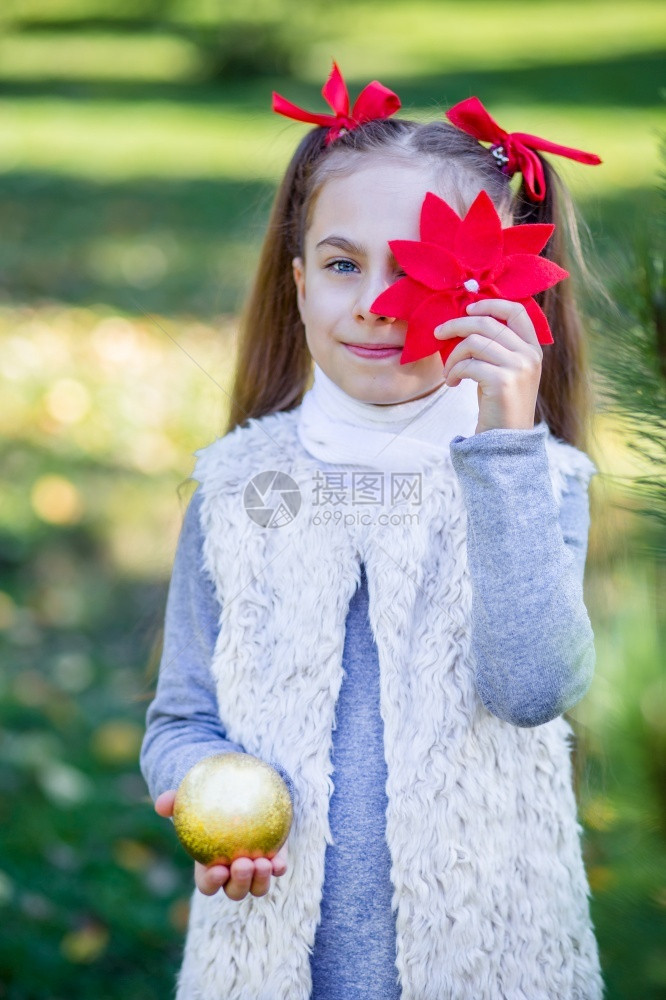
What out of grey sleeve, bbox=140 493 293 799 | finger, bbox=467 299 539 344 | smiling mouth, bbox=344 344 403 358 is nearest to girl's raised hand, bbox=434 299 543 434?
finger, bbox=467 299 539 344

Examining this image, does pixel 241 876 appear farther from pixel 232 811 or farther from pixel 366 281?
pixel 366 281

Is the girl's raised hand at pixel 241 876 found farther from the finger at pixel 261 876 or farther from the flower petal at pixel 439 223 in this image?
the flower petal at pixel 439 223

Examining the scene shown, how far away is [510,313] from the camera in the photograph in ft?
4.53

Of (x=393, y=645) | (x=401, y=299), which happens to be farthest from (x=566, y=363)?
(x=393, y=645)

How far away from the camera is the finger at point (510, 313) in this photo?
1.38 metres

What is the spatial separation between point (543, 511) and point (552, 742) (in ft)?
1.22

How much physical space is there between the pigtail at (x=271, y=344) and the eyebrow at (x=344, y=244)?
0.29m

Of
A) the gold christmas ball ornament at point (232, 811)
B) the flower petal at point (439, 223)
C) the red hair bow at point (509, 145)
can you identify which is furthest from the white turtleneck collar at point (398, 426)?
the gold christmas ball ornament at point (232, 811)

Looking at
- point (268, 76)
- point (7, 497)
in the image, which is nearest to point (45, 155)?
point (268, 76)

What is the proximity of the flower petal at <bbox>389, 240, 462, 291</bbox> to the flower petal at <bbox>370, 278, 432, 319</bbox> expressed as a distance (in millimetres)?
21

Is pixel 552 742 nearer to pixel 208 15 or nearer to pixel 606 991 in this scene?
pixel 606 991

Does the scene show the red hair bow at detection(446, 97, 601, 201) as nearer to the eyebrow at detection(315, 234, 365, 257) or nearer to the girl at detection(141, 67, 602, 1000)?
the girl at detection(141, 67, 602, 1000)

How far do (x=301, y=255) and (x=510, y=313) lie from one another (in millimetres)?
419

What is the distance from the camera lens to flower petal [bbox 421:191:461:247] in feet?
4.52
